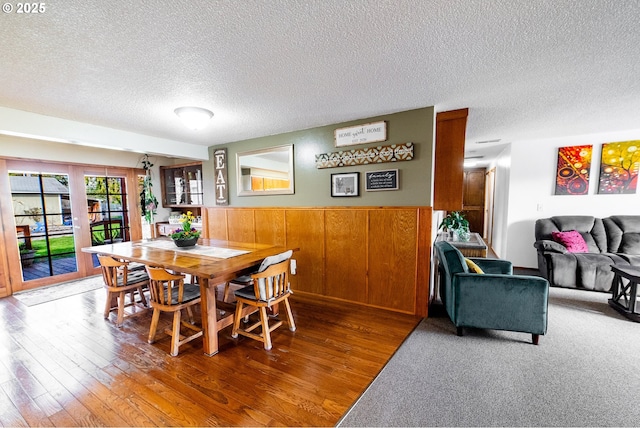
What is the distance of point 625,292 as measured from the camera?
285 cm

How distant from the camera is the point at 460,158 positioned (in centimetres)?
288

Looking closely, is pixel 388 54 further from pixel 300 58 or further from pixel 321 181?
pixel 321 181

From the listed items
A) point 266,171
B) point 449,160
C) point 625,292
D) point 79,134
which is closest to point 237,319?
point 266,171

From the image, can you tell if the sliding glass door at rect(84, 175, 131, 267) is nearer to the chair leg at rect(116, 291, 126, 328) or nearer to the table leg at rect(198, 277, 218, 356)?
the chair leg at rect(116, 291, 126, 328)

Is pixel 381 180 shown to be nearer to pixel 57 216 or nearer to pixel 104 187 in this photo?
pixel 104 187

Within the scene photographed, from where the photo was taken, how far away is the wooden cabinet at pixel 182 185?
4953mm

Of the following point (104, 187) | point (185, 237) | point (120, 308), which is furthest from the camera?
point (104, 187)

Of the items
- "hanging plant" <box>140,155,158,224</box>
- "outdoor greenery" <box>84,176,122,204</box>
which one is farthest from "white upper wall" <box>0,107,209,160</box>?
"outdoor greenery" <box>84,176,122,204</box>

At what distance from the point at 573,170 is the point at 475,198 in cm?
333

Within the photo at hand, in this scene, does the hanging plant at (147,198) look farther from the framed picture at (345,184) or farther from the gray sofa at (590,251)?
the gray sofa at (590,251)

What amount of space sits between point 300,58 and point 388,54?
0.60m

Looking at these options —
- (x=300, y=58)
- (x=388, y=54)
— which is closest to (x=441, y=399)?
(x=388, y=54)

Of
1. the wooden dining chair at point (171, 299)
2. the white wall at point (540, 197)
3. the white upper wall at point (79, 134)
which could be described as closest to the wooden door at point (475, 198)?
the white wall at point (540, 197)

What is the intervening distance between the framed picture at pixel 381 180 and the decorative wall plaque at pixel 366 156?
0.45 ft
